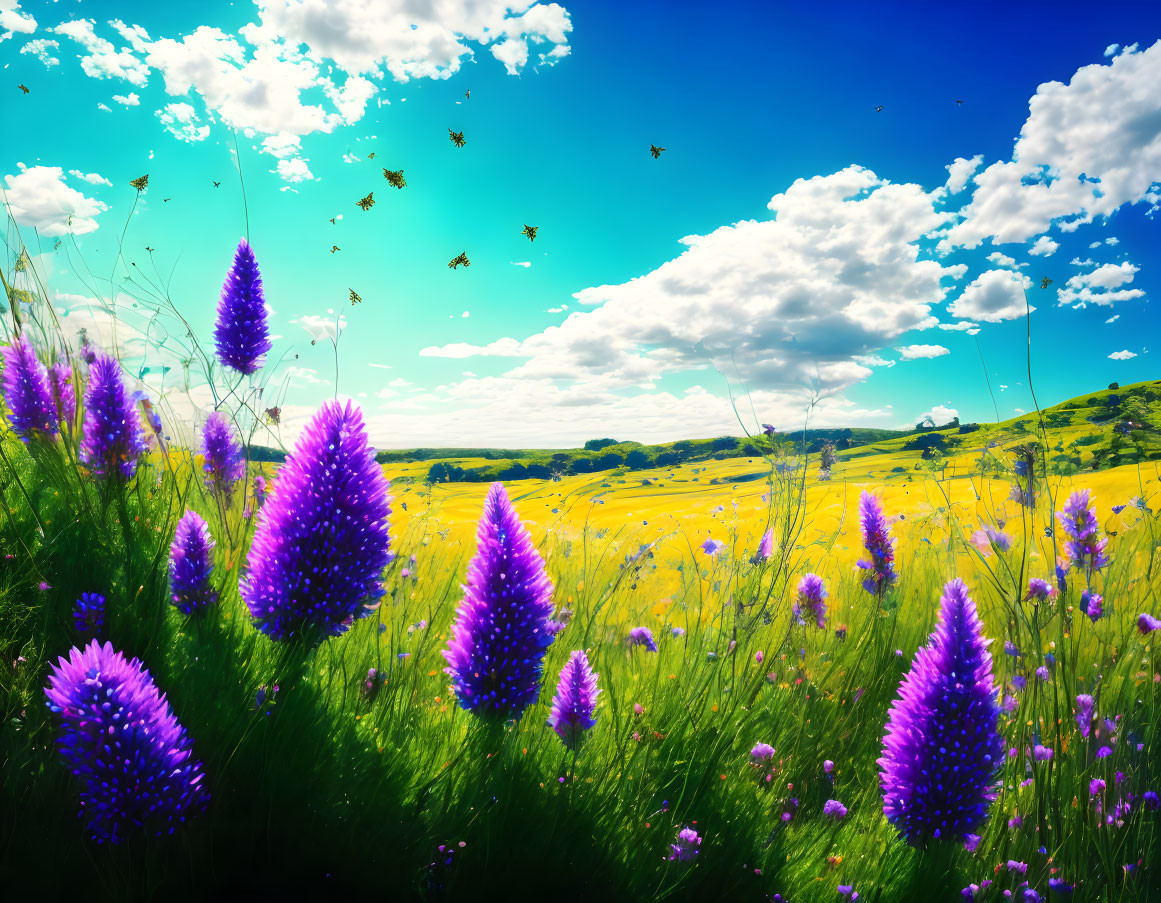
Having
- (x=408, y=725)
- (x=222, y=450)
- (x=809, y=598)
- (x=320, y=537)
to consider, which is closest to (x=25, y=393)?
(x=222, y=450)

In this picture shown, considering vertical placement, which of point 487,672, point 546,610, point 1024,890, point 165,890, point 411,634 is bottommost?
point 1024,890

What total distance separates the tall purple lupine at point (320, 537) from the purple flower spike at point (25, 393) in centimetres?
218

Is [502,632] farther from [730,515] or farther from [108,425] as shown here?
[730,515]

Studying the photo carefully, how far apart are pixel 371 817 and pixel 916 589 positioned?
5611mm

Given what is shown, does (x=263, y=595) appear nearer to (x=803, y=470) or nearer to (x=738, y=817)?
(x=738, y=817)

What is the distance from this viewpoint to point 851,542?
7945mm

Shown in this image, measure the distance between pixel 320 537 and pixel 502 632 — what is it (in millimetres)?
811

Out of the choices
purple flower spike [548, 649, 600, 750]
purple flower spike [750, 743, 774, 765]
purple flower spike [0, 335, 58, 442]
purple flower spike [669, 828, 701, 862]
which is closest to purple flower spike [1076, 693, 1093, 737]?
purple flower spike [750, 743, 774, 765]

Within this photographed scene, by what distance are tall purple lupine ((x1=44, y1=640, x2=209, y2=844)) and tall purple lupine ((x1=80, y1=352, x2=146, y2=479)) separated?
205 cm

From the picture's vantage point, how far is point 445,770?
2.27 metres

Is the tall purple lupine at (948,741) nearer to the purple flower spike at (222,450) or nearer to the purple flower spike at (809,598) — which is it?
the purple flower spike at (809,598)

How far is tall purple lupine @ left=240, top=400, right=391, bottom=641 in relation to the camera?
2.35m

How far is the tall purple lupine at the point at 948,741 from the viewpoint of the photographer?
2.54 metres

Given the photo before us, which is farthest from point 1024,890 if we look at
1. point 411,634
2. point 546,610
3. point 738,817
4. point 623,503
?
A: point 623,503
